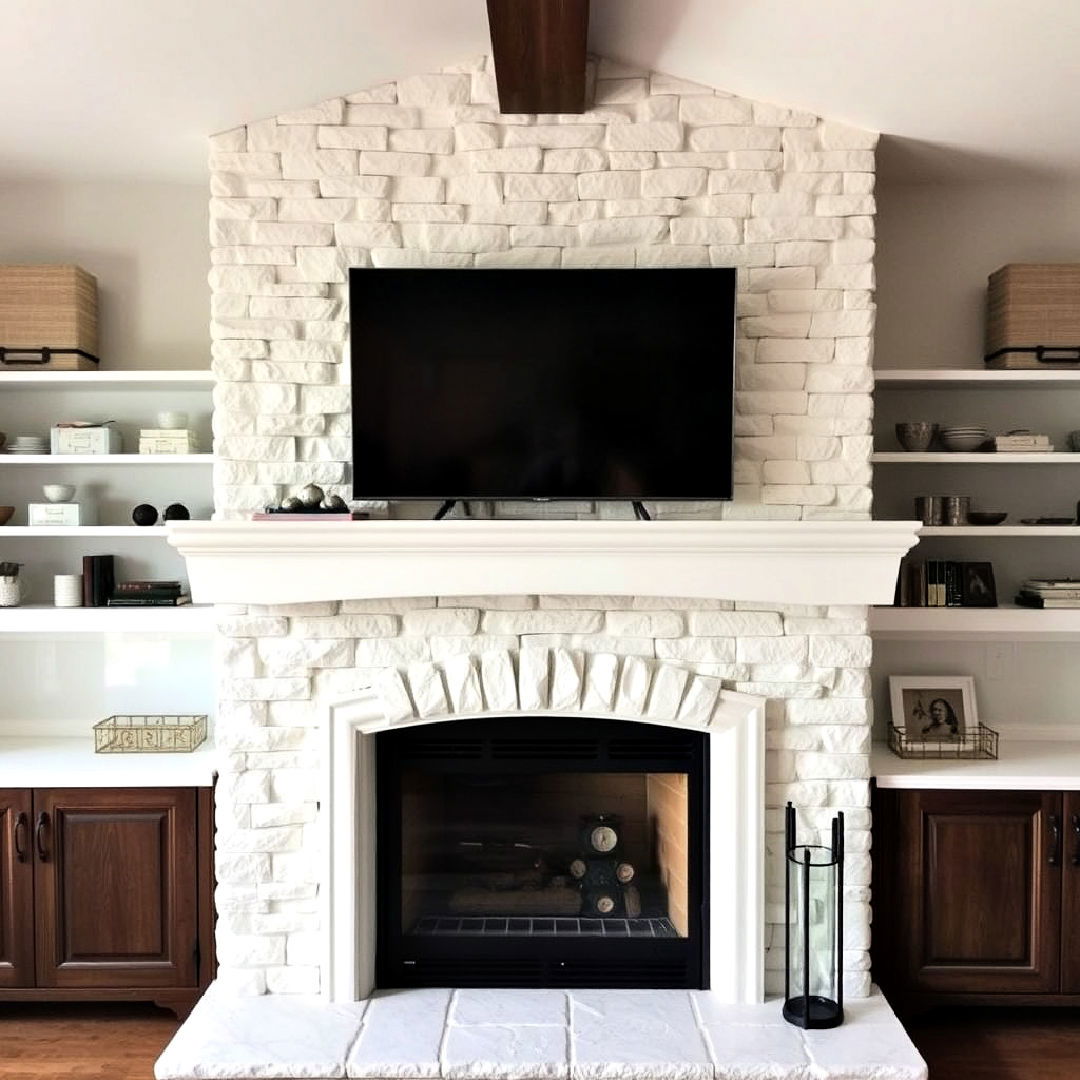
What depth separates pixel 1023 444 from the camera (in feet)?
10.6

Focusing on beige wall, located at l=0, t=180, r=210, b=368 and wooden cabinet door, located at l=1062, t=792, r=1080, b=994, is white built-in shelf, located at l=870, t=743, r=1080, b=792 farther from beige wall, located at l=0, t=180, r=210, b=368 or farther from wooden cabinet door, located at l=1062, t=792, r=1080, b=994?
beige wall, located at l=0, t=180, r=210, b=368

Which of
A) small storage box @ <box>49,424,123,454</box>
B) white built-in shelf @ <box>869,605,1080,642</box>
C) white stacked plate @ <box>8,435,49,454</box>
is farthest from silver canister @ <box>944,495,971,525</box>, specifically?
white stacked plate @ <box>8,435,49,454</box>

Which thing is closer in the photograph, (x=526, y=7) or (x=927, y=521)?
(x=526, y=7)

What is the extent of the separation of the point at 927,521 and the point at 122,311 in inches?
105

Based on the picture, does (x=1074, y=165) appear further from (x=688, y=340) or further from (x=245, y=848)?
(x=245, y=848)

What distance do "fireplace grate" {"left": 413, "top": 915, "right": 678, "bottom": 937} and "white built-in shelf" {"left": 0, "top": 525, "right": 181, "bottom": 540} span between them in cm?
144

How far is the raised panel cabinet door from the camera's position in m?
3.00

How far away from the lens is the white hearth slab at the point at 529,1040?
2.57 meters

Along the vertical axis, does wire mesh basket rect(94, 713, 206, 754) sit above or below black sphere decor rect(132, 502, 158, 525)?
below

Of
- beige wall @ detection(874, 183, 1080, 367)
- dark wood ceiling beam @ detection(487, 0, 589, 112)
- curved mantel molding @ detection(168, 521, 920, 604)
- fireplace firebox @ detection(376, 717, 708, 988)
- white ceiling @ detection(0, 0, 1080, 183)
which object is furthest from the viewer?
beige wall @ detection(874, 183, 1080, 367)

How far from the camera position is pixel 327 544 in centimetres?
277

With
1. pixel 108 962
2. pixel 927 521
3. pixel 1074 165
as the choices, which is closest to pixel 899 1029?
pixel 927 521

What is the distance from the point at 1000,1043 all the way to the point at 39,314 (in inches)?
141

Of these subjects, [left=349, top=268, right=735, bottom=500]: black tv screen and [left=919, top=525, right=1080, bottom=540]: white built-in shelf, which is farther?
[left=919, top=525, right=1080, bottom=540]: white built-in shelf
